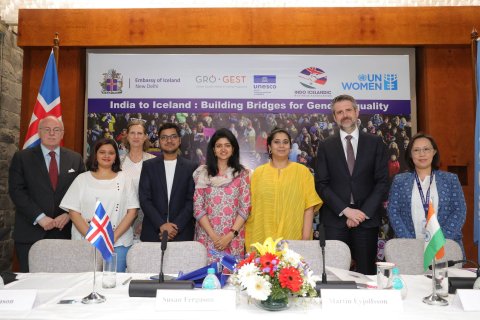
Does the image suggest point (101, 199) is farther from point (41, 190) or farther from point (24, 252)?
point (24, 252)

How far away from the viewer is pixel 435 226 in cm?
179

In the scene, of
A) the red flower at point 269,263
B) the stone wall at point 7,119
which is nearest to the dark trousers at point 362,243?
the red flower at point 269,263

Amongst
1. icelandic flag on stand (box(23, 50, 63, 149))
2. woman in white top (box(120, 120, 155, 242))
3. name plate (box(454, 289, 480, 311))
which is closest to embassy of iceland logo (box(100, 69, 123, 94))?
icelandic flag on stand (box(23, 50, 63, 149))

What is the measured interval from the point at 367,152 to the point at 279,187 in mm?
761

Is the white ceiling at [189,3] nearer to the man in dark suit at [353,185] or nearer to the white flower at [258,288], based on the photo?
the man in dark suit at [353,185]

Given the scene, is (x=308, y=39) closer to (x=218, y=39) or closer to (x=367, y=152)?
(x=218, y=39)

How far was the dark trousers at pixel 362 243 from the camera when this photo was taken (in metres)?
3.30

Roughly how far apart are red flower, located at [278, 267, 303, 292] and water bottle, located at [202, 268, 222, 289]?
1.23 ft

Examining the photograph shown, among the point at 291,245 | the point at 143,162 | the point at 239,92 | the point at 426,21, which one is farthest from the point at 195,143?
the point at 426,21

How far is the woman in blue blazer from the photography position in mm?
3113

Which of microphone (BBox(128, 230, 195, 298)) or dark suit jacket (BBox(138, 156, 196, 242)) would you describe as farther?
dark suit jacket (BBox(138, 156, 196, 242))

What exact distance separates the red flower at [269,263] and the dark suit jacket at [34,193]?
96.6 inches

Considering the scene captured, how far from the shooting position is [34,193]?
3443 mm

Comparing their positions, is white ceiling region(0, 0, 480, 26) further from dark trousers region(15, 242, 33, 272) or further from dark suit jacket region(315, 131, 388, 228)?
dark trousers region(15, 242, 33, 272)
